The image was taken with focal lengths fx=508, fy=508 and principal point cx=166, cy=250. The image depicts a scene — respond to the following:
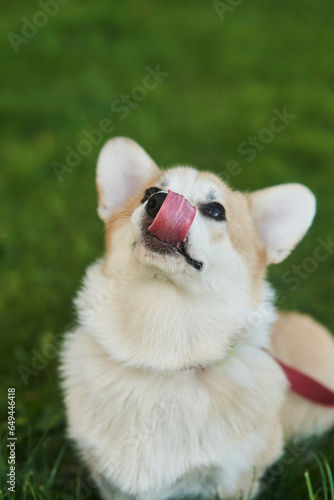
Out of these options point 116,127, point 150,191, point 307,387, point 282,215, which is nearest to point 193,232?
point 150,191

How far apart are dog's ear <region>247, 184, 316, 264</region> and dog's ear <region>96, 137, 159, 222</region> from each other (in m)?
0.58

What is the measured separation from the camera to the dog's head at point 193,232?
2.00 m

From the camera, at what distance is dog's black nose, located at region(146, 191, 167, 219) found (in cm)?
199

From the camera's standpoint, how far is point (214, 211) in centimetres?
230

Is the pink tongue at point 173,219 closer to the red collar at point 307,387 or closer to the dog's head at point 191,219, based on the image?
the dog's head at point 191,219

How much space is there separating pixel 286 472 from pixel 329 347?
2.76 feet

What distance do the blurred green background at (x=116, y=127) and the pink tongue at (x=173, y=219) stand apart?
1.29 metres

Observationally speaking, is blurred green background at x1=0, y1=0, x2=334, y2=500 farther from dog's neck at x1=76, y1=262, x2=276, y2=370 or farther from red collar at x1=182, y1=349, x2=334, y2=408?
dog's neck at x1=76, y1=262, x2=276, y2=370

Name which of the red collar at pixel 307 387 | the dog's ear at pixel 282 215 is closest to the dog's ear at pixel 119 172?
the dog's ear at pixel 282 215

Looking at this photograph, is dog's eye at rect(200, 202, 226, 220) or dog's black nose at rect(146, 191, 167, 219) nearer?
dog's black nose at rect(146, 191, 167, 219)

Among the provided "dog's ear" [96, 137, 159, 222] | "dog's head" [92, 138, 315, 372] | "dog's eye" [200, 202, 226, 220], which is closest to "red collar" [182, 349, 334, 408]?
"dog's head" [92, 138, 315, 372]

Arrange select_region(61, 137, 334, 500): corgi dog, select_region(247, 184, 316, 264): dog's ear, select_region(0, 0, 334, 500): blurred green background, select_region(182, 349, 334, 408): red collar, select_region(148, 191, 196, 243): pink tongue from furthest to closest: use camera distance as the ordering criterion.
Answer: select_region(0, 0, 334, 500): blurred green background, select_region(182, 349, 334, 408): red collar, select_region(247, 184, 316, 264): dog's ear, select_region(61, 137, 334, 500): corgi dog, select_region(148, 191, 196, 243): pink tongue

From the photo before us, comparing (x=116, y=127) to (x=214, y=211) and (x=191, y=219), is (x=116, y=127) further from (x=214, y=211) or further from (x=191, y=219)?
(x=191, y=219)

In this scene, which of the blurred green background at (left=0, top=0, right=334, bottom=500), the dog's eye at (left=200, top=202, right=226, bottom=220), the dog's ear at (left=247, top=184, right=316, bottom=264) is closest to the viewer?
the dog's eye at (left=200, top=202, right=226, bottom=220)
